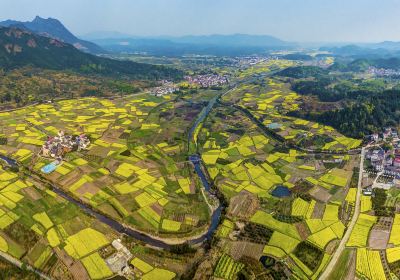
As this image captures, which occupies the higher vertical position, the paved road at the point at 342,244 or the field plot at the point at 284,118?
the field plot at the point at 284,118

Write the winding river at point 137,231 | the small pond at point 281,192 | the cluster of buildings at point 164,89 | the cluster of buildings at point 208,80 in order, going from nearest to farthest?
the winding river at point 137,231
the small pond at point 281,192
the cluster of buildings at point 164,89
the cluster of buildings at point 208,80

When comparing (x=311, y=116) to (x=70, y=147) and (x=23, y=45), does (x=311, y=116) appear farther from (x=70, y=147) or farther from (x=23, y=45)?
(x=23, y=45)

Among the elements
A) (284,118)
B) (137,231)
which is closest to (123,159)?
(137,231)

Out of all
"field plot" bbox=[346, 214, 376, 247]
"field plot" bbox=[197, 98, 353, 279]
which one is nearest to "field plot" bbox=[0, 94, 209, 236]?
"field plot" bbox=[197, 98, 353, 279]

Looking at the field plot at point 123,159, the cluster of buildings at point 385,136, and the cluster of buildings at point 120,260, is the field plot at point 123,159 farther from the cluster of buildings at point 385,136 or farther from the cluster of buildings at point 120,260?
the cluster of buildings at point 385,136

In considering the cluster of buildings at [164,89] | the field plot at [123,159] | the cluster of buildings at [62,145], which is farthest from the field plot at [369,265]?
the cluster of buildings at [164,89]

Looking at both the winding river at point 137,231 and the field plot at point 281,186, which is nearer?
the field plot at point 281,186

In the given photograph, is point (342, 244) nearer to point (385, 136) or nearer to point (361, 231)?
point (361, 231)
